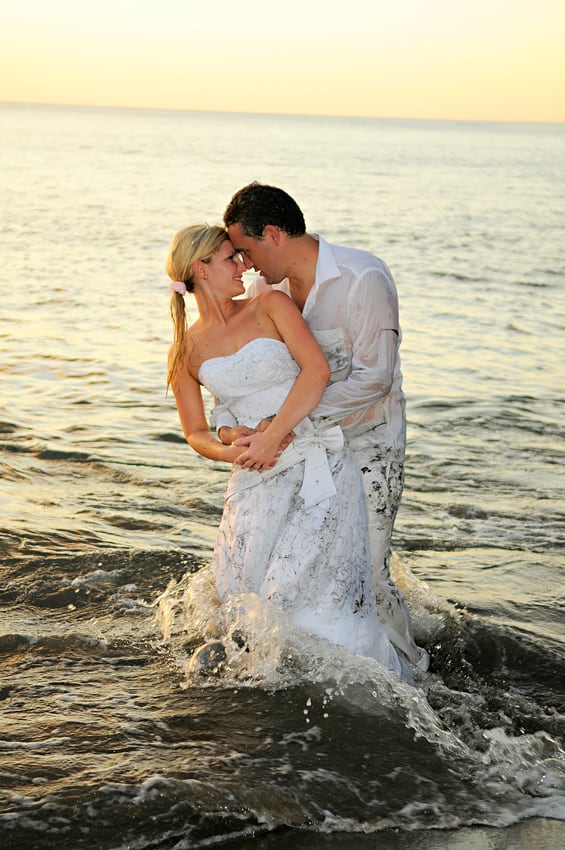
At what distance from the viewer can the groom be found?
4.97 metres

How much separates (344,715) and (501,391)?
7599 millimetres

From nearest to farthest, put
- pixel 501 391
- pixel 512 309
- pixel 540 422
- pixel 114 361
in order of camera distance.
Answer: pixel 540 422, pixel 501 391, pixel 114 361, pixel 512 309

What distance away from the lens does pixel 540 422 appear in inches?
431

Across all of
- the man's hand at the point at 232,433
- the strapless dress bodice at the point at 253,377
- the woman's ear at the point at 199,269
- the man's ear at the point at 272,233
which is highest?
the man's ear at the point at 272,233

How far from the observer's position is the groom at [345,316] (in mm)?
4973

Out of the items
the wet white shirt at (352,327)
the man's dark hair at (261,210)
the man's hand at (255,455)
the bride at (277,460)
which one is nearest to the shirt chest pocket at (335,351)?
the wet white shirt at (352,327)

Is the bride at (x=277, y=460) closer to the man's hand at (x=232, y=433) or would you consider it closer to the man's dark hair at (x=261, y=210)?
the man's hand at (x=232, y=433)

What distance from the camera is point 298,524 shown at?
16.4ft

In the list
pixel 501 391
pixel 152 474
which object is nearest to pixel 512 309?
pixel 501 391

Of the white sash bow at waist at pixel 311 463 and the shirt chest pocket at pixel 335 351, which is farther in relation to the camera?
the shirt chest pocket at pixel 335 351

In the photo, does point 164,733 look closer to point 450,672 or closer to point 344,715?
point 344,715

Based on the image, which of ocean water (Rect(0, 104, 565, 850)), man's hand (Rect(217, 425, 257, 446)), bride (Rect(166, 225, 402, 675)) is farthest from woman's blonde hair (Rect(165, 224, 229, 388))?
ocean water (Rect(0, 104, 565, 850))

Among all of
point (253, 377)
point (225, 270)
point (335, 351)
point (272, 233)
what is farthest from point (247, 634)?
point (272, 233)

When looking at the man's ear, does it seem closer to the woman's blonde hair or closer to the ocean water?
the woman's blonde hair
